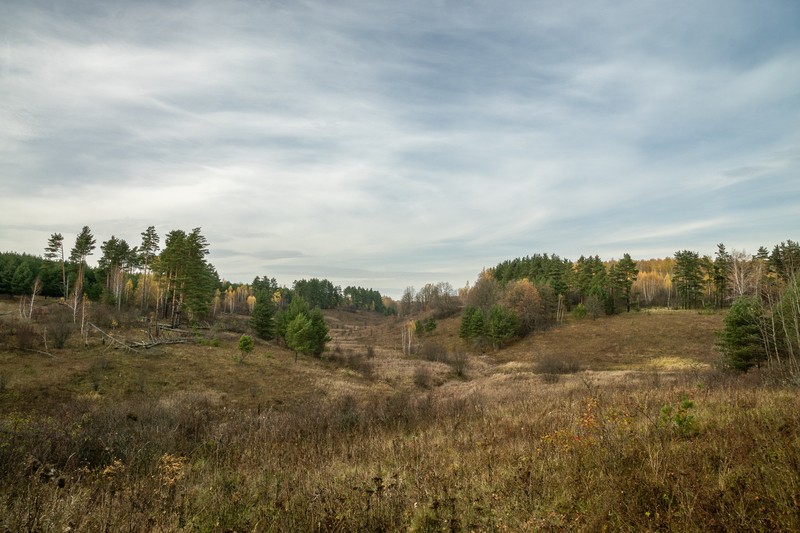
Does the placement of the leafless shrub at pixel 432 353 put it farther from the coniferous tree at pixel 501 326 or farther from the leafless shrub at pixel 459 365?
the coniferous tree at pixel 501 326

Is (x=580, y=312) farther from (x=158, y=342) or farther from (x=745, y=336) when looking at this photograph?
(x=158, y=342)

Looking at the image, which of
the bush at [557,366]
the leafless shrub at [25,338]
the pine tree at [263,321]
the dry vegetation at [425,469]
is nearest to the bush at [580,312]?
the bush at [557,366]

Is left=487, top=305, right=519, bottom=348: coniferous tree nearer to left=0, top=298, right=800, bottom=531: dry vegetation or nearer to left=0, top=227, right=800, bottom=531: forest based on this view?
left=0, top=227, right=800, bottom=531: forest

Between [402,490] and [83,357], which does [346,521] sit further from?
[83,357]

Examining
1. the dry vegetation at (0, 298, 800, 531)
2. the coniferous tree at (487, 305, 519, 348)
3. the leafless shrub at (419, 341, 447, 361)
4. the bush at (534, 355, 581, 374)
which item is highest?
the dry vegetation at (0, 298, 800, 531)

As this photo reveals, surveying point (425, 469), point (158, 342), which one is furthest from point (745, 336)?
point (158, 342)

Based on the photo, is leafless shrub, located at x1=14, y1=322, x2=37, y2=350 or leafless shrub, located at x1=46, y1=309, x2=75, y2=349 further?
leafless shrub, located at x1=46, y1=309, x2=75, y2=349

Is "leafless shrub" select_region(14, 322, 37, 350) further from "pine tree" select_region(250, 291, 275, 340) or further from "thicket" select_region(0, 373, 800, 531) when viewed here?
"pine tree" select_region(250, 291, 275, 340)

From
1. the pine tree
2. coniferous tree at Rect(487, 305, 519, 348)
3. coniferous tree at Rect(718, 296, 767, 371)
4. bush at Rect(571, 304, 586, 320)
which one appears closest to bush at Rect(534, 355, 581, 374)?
coniferous tree at Rect(718, 296, 767, 371)

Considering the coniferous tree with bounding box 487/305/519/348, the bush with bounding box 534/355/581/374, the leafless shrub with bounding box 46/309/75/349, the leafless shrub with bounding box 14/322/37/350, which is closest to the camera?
the leafless shrub with bounding box 14/322/37/350

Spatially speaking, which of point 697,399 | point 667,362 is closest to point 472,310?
point 667,362

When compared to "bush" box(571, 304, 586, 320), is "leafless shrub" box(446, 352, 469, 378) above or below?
below

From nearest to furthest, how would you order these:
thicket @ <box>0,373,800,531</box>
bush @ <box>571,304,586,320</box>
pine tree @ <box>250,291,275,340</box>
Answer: thicket @ <box>0,373,800,531</box> < pine tree @ <box>250,291,275,340</box> < bush @ <box>571,304,586,320</box>

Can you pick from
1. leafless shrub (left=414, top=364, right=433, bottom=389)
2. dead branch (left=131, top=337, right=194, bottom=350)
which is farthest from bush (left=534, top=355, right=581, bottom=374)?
dead branch (left=131, top=337, right=194, bottom=350)
